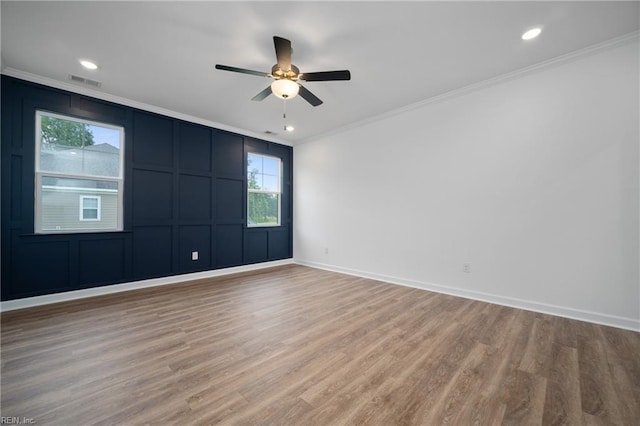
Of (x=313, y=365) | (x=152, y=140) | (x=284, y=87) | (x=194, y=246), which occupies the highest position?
(x=284, y=87)

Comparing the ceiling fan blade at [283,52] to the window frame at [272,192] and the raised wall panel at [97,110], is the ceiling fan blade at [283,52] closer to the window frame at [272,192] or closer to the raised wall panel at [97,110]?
the raised wall panel at [97,110]

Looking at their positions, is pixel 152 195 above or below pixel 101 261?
above

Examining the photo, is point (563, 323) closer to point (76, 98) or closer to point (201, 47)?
point (201, 47)

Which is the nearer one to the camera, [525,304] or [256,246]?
[525,304]

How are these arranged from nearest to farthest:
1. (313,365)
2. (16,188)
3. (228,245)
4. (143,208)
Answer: (313,365) < (16,188) < (143,208) < (228,245)

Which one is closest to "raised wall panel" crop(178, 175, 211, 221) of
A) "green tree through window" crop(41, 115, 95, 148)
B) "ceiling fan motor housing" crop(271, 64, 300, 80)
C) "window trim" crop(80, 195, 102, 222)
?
"window trim" crop(80, 195, 102, 222)

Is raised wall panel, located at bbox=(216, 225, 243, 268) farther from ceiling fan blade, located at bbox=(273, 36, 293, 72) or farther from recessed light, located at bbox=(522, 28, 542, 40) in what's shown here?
recessed light, located at bbox=(522, 28, 542, 40)

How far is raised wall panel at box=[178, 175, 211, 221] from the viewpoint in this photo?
4447 mm

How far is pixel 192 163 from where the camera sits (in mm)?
4543

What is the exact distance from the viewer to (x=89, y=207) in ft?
11.8

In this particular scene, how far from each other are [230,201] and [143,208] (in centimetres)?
147

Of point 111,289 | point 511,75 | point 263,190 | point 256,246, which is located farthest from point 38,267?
point 511,75

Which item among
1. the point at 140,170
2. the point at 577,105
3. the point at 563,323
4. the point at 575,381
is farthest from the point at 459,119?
the point at 140,170

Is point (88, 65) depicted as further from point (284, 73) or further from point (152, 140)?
point (284, 73)
